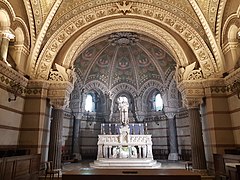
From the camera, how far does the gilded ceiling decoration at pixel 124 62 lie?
17.4 m

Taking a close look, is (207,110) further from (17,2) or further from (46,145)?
(17,2)

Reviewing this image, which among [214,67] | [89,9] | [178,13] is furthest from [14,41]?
[214,67]

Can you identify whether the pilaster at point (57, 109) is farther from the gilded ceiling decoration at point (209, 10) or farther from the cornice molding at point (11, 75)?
the gilded ceiling decoration at point (209, 10)

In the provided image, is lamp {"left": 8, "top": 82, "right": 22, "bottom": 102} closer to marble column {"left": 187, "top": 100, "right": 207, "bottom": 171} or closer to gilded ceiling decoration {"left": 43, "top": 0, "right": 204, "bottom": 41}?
gilded ceiling decoration {"left": 43, "top": 0, "right": 204, "bottom": 41}

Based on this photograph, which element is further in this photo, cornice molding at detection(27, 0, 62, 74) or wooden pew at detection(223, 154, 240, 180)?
cornice molding at detection(27, 0, 62, 74)

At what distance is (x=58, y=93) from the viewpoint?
9586 mm

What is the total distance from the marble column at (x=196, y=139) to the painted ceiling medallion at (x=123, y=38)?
27.6 feet

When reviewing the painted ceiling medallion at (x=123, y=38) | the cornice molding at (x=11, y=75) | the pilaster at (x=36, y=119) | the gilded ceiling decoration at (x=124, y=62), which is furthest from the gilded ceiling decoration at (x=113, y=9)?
the gilded ceiling decoration at (x=124, y=62)

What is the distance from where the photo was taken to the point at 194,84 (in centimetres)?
960

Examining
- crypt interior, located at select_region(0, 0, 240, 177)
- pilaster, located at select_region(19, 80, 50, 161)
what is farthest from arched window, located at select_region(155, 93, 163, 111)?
pilaster, located at select_region(19, 80, 50, 161)

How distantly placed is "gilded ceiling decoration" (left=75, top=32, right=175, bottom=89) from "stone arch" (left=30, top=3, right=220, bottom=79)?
5.56 meters

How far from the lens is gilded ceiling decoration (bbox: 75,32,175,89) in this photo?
1741cm

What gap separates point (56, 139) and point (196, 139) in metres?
6.78

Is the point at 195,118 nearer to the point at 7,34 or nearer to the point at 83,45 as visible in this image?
the point at 83,45
